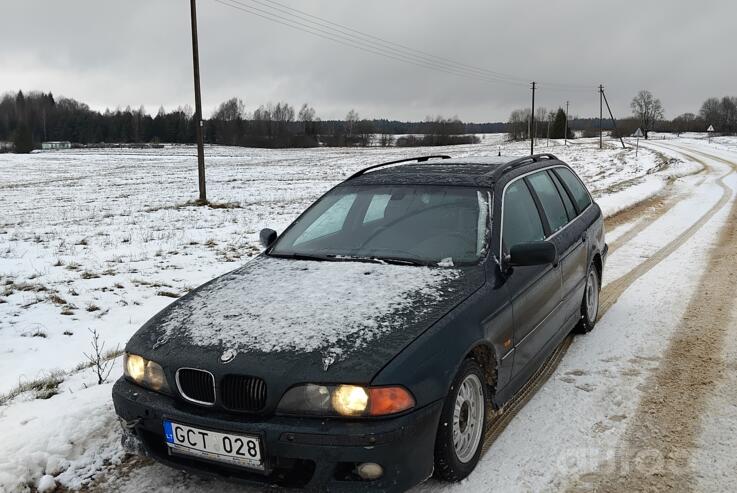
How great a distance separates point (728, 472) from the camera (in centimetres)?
296

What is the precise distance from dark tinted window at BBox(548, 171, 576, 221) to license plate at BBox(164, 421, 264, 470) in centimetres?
344

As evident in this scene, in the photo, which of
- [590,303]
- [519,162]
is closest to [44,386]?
[519,162]

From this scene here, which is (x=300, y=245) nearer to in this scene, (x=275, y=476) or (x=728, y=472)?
(x=275, y=476)

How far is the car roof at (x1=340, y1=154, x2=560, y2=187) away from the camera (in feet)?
13.1

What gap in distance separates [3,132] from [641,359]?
144437 millimetres

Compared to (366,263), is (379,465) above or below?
below

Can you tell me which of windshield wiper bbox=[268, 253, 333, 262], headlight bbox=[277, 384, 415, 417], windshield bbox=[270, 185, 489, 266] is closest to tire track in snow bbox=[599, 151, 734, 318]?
windshield bbox=[270, 185, 489, 266]

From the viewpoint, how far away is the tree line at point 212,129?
114 metres

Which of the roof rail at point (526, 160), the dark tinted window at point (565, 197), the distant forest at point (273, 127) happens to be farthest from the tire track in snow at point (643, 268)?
the distant forest at point (273, 127)

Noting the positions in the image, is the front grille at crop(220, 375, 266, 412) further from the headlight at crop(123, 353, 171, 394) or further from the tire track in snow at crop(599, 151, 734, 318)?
the tire track in snow at crop(599, 151, 734, 318)

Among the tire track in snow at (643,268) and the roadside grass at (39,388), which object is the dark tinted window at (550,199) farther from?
the roadside grass at (39,388)

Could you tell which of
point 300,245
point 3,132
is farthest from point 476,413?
point 3,132

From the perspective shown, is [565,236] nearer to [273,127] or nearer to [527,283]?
[527,283]

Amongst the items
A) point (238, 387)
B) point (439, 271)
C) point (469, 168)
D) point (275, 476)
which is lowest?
point (275, 476)
